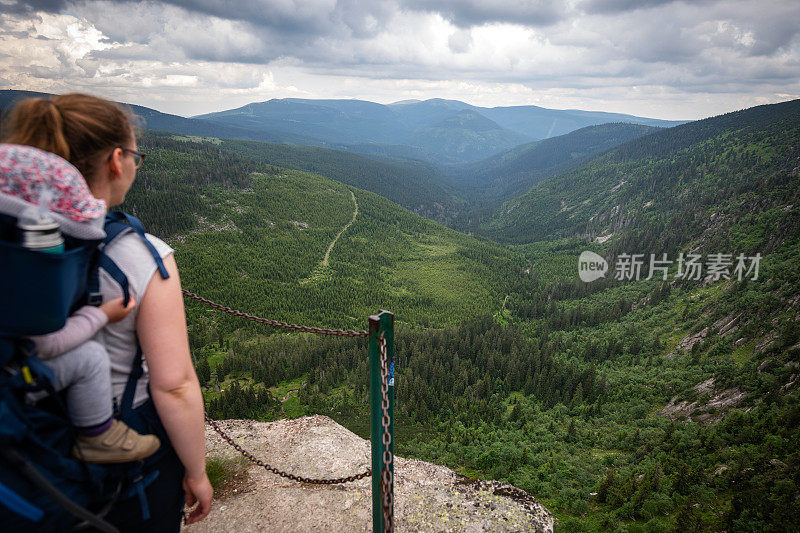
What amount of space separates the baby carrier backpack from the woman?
0.50 ft

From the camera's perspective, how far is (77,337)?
198cm

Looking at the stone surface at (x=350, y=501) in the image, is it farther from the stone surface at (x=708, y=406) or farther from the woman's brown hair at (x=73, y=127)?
the stone surface at (x=708, y=406)

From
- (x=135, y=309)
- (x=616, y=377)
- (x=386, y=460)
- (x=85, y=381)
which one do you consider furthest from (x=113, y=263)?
(x=616, y=377)

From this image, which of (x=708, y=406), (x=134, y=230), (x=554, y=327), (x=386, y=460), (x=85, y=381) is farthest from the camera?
(x=554, y=327)

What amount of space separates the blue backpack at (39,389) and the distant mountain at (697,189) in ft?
337

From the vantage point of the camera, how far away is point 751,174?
120 metres

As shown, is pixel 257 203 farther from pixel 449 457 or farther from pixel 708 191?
pixel 708 191

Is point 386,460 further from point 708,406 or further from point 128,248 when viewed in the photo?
point 708,406

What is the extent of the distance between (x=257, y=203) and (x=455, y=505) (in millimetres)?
152370

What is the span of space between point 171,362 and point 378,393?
7.28ft

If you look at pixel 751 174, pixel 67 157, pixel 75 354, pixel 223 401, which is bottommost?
pixel 223 401

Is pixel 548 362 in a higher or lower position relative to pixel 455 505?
lower

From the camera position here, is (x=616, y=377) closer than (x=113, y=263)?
No

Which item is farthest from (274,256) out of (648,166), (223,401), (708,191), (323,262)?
(648,166)
